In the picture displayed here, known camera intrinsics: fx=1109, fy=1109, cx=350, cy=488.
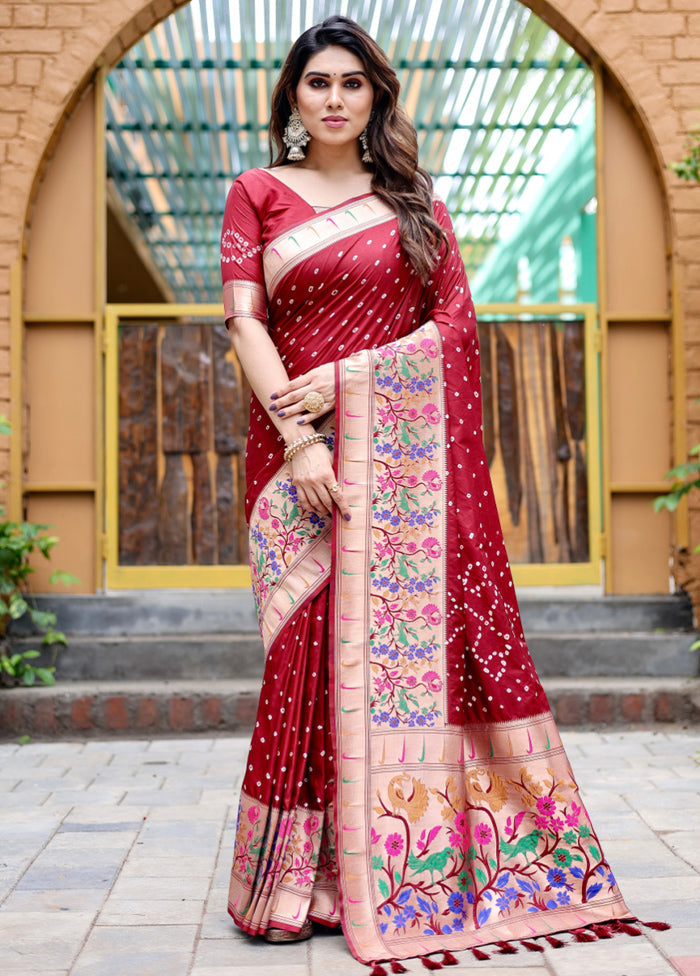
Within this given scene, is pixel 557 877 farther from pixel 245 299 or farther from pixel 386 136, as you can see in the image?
pixel 386 136

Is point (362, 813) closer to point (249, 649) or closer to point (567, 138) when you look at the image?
point (249, 649)

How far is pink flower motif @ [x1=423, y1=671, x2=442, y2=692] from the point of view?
216cm

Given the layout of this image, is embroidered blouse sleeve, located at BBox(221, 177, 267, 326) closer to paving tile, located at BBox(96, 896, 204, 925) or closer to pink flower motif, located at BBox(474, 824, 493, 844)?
pink flower motif, located at BBox(474, 824, 493, 844)

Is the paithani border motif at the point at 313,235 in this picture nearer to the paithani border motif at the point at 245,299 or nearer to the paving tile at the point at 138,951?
the paithani border motif at the point at 245,299

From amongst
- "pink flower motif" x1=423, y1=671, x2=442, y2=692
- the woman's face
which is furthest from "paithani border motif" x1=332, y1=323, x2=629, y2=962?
the woman's face

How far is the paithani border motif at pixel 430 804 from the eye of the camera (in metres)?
2.06

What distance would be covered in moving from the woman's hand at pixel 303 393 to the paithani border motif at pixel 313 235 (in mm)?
205

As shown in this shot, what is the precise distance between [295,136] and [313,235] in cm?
Answer: 26

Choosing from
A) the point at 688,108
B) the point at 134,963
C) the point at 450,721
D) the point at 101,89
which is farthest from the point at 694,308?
the point at 134,963

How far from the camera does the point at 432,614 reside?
85.7 inches

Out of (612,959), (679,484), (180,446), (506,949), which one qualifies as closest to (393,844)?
(506,949)

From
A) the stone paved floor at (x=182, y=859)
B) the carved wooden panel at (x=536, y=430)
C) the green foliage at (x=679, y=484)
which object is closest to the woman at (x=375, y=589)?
the stone paved floor at (x=182, y=859)

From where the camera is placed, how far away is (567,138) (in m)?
7.52

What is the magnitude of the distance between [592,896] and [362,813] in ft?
1.64
